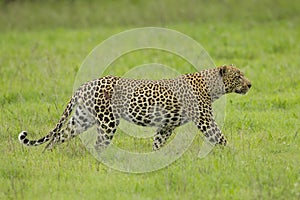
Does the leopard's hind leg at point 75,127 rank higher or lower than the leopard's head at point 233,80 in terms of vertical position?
lower

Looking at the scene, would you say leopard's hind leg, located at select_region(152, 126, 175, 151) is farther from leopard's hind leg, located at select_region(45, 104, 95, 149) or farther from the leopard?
leopard's hind leg, located at select_region(45, 104, 95, 149)

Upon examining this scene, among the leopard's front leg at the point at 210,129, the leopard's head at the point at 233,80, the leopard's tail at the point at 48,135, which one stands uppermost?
the leopard's head at the point at 233,80

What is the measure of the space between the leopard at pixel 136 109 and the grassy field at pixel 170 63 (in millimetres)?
277

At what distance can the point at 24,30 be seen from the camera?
2144 cm

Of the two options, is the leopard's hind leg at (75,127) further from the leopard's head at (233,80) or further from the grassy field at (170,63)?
the leopard's head at (233,80)

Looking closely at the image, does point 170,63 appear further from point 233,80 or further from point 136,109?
point 136,109

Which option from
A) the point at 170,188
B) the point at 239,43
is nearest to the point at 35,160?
the point at 170,188

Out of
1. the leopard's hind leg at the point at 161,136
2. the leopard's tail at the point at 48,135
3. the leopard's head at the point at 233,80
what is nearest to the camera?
the leopard's tail at the point at 48,135

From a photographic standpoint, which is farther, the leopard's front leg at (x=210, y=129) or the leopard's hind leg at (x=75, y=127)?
the leopard's hind leg at (x=75, y=127)

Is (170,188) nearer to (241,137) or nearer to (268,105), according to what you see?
(241,137)

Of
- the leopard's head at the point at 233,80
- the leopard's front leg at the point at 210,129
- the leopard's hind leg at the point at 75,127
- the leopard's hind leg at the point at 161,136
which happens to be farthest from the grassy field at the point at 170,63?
the leopard's head at the point at 233,80

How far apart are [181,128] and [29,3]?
50.4 ft

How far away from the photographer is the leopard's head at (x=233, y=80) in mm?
10297

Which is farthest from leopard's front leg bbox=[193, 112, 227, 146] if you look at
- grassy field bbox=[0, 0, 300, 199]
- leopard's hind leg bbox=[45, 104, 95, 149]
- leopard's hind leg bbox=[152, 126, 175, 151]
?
leopard's hind leg bbox=[45, 104, 95, 149]
